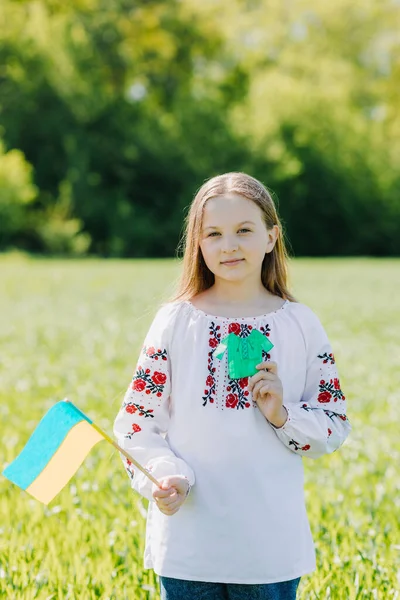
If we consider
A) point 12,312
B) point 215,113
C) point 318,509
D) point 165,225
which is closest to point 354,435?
point 318,509

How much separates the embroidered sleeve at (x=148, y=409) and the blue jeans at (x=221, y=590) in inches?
11.1

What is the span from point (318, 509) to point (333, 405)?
204 cm

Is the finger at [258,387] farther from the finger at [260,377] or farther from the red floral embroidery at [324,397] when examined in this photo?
the red floral embroidery at [324,397]

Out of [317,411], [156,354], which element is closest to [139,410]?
[156,354]

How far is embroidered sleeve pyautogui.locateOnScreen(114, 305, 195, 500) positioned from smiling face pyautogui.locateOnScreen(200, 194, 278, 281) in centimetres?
24

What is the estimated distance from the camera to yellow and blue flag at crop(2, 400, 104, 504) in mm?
2580

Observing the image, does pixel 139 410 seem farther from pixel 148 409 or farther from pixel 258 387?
pixel 258 387

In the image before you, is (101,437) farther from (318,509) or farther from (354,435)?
(354,435)

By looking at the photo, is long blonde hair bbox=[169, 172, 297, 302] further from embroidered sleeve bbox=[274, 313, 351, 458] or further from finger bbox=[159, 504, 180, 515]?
finger bbox=[159, 504, 180, 515]

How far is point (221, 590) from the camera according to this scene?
2.59 meters

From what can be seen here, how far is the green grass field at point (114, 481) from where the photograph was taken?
358 cm

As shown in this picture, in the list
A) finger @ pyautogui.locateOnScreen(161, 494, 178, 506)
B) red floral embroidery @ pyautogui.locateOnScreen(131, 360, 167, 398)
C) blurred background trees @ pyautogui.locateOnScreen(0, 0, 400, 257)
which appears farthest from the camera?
blurred background trees @ pyautogui.locateOnScreen(0, 0, 400, 257)

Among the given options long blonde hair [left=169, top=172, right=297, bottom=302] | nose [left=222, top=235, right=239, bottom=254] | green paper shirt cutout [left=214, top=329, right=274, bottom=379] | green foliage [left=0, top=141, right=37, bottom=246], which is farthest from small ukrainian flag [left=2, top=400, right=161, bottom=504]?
green foliage [left=0, top=141, right=37, bottom=246]

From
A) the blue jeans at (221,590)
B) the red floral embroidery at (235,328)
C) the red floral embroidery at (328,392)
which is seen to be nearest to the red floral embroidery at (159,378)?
the red floral embroidery at (235,328)
